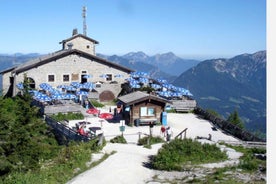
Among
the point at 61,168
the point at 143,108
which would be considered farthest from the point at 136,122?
the point at 61,168

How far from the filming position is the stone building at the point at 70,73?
44844mm

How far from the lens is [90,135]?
26484mm

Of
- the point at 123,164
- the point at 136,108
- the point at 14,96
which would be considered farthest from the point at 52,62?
the point at 123,164

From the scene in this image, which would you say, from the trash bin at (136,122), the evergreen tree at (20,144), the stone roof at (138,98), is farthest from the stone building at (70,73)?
the evergreen tree at (20,144)

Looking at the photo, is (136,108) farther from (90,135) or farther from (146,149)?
(146,149)

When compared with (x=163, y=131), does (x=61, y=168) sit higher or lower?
lower

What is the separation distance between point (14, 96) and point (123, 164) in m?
28.1

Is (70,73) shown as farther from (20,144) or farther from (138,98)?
(20,144)

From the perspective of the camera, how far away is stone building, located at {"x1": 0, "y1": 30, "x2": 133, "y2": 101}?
1766 inches

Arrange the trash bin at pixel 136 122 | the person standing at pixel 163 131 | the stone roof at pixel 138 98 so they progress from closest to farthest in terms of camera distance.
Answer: the person standing at pixel 163 131
the stone roof at pixel 138 98
the trash bin at pixel 136 122

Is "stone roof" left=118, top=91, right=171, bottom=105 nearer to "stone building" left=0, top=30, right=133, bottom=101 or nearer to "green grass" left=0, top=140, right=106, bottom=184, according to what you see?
"green grass" left=0, top=140, right=106, bottom=184

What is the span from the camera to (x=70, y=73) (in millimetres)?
47656

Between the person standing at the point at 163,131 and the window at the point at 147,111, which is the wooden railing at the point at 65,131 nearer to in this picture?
the person standing at the point at 163,131

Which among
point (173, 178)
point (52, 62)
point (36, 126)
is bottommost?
point (173, 178)
